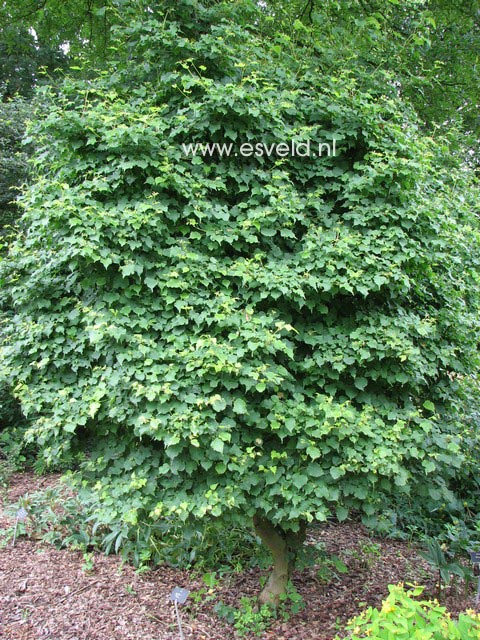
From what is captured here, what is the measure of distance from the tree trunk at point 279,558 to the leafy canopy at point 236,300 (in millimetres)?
480

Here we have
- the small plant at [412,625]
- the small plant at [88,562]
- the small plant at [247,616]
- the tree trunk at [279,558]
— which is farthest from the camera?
the small plant at [88,562]

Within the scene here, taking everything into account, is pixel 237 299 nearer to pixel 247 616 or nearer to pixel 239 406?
pixel 239 406

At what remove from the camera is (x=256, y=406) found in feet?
8.11

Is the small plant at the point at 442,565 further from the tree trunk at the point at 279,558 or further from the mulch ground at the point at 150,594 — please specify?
the tree trunk at the point at 279,558

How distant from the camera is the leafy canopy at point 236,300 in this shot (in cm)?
236

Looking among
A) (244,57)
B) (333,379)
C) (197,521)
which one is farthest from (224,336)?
(244,57)

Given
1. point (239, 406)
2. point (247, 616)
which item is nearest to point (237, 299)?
point (239, 406)

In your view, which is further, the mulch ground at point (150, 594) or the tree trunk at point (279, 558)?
the tree trunk at point (279, 558)

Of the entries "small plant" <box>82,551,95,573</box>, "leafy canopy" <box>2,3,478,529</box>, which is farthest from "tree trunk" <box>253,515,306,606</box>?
"small plant" <box>82,551,95,573</box>

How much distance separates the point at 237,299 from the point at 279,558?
1.66 meters

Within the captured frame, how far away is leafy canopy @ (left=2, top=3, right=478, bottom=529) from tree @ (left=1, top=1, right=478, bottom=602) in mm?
13

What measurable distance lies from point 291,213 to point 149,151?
2.70ft

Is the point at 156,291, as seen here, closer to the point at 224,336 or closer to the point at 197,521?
the point at 224,336

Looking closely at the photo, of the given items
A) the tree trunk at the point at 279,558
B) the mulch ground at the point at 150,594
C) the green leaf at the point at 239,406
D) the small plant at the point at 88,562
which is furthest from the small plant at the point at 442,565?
the small plant at the point at 88,562
